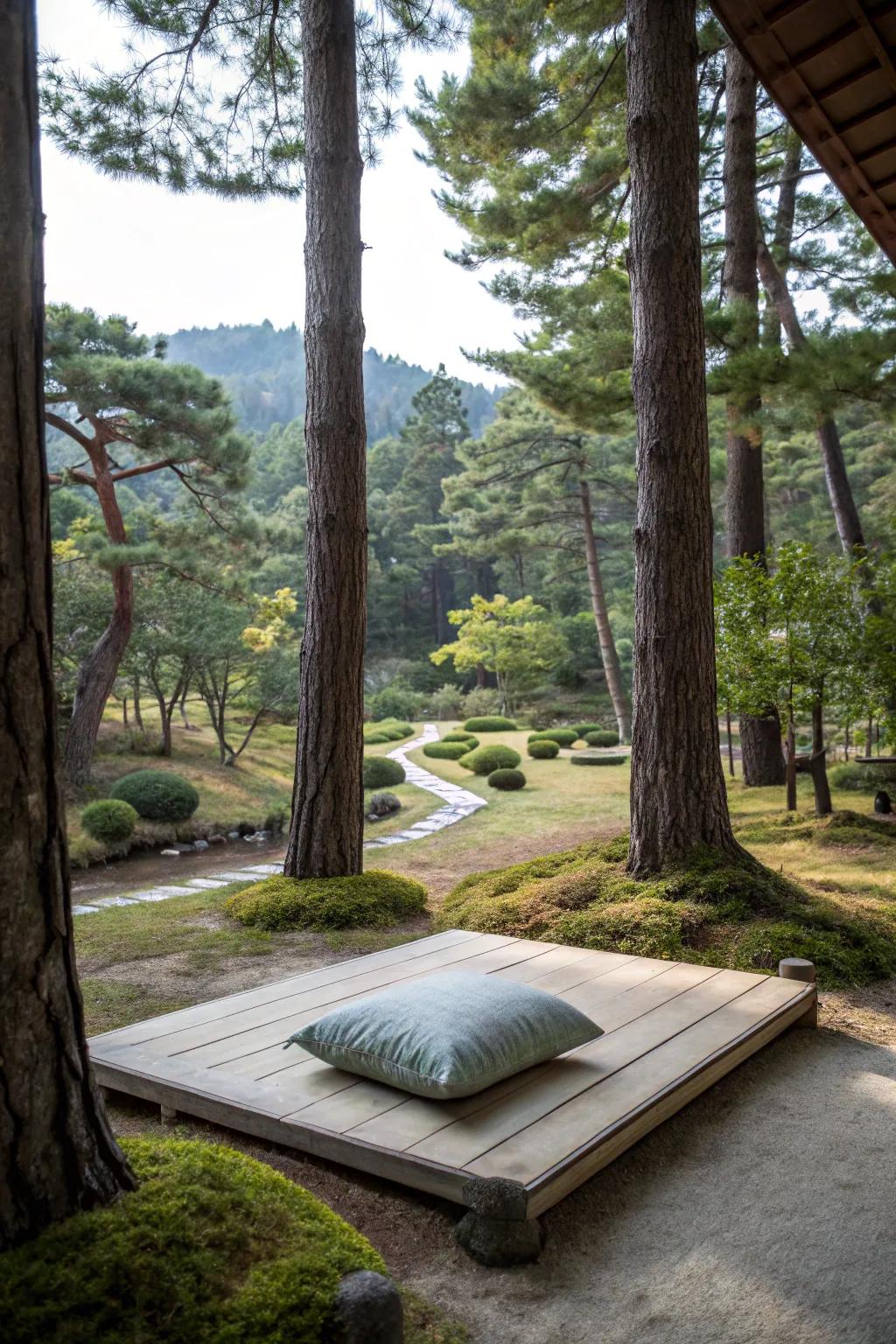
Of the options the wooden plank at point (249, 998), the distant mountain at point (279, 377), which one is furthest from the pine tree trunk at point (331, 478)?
the distant mountain at point (279, 377)

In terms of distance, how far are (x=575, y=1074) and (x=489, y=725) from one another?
17.1m

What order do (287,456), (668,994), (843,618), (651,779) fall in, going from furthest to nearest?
1. (287,456)
2. (843,618)
3. (651,779)
4. (668,994)

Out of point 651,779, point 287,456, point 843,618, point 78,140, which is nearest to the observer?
point 651,779

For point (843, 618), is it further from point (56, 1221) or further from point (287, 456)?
point (287, 456)

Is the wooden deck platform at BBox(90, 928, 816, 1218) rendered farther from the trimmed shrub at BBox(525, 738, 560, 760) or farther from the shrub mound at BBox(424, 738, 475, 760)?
the shrub mound at BBox(424, 738, 475, 760)

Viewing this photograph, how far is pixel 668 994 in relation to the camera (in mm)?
3137

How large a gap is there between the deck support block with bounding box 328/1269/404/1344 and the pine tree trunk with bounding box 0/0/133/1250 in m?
0.46

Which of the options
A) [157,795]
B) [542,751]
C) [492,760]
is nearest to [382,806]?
[157,795]

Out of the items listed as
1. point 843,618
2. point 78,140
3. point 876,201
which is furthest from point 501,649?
point 876,201

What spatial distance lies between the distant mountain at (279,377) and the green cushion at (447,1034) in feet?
203

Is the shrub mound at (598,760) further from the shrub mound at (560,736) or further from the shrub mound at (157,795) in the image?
the shrub mound at (157,795)

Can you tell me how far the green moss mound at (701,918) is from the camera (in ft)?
12.7

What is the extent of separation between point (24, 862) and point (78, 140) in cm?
665

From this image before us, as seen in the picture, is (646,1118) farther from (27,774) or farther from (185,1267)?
(27,774)
